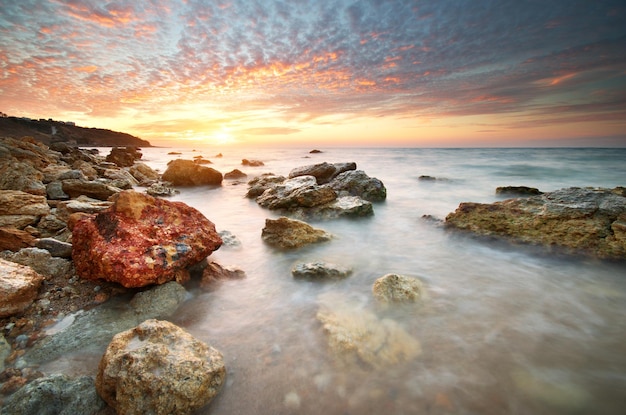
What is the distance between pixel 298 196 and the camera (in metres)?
8.05

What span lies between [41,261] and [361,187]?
8321mm

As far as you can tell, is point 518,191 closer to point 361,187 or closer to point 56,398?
point 361,187

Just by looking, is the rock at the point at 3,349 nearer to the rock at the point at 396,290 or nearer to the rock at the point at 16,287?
the rock at the point at 16,287

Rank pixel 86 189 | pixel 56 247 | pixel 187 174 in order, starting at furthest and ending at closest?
pixel 187 174, pixel 86 189, pixel 56 247

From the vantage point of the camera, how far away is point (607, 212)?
491 centimetres

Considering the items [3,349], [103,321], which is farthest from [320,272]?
[3,349]

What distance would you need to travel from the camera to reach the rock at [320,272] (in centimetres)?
421

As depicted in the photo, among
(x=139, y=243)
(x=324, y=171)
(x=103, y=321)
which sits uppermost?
(x=324, y=171)

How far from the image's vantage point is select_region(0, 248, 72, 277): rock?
11.3 feet

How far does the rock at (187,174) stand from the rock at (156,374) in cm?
1273

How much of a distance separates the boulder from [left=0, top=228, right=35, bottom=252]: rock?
25.4 feet

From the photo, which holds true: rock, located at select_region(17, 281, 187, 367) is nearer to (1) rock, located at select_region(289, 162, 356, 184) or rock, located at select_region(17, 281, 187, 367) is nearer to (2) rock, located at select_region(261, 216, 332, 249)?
(2) rock, located at select_region(261, 216, 332, 249)

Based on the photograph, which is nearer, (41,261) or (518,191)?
(41,261)

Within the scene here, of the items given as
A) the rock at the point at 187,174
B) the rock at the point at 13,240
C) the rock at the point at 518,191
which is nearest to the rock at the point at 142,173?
the rock at the point at 187,174
